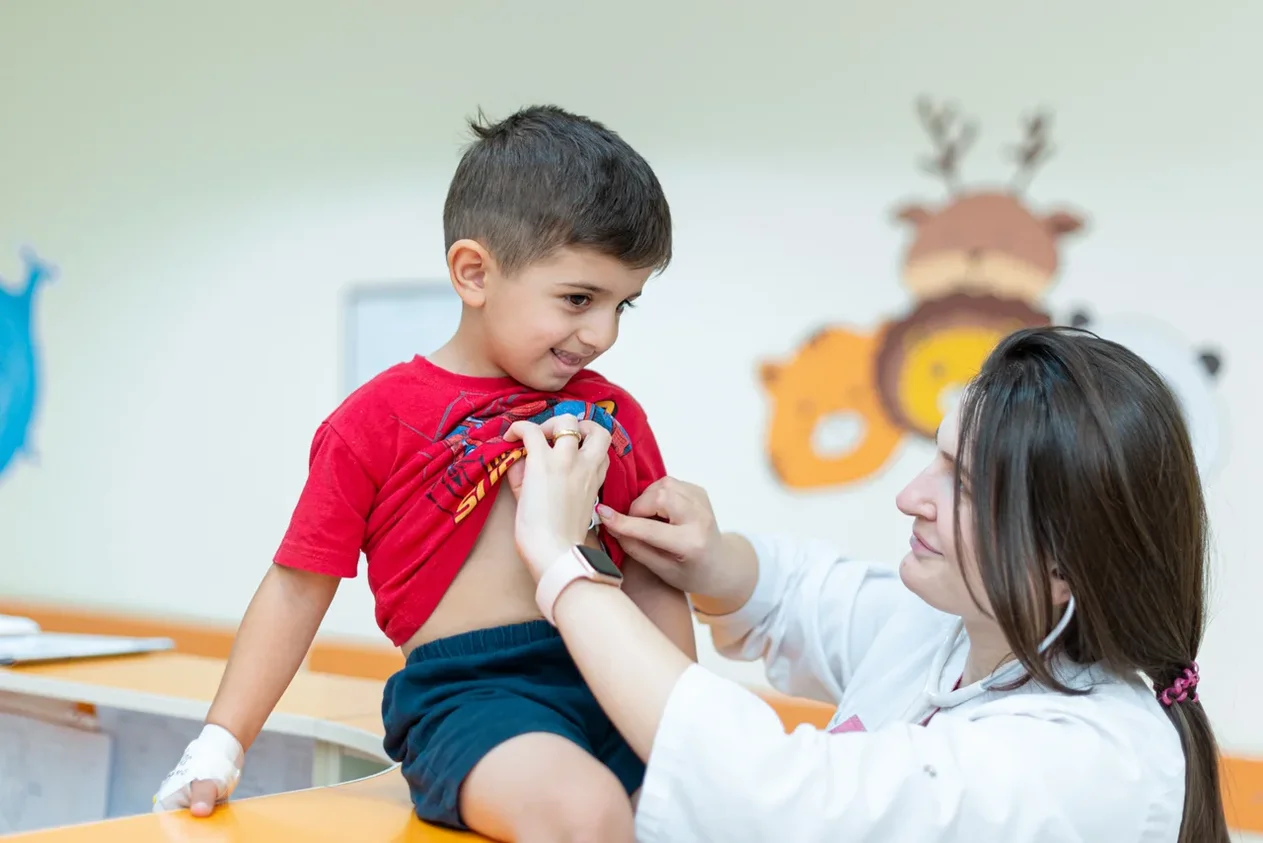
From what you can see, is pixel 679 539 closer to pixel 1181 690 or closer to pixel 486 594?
pixel 486 594

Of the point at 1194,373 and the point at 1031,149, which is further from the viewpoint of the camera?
the point at 1031,149

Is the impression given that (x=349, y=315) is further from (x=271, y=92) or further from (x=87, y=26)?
(x=87, y=26)

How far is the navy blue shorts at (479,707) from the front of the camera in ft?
3.97

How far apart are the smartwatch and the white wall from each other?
214 centimetres

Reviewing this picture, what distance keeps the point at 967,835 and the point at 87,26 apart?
15.9ft

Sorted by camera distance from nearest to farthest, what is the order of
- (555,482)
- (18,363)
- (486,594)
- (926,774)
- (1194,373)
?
(926,774)
(555,482)
(486,594)
(1194,373)
(18,363)

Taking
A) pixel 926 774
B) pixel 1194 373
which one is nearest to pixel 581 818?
pixel 926 774

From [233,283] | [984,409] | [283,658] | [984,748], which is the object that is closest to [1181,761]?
[984,748]

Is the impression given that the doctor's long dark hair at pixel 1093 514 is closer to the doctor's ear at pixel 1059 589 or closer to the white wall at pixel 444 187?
the doctor's ear at pixel 1059 589

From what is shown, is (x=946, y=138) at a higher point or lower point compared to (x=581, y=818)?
higher

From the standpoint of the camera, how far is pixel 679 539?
1543mm

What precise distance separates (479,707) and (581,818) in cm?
22

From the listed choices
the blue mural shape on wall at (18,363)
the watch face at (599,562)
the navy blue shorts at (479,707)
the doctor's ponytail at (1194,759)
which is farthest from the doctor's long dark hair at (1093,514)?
the blue mural shape on wall at (18,363)

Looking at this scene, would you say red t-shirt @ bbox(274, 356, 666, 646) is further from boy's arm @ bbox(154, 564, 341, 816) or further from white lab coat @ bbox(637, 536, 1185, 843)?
white lab coat @ bbox(637, 536, 1185, 843)
